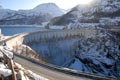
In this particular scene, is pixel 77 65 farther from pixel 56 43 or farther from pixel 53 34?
pixel 53 34

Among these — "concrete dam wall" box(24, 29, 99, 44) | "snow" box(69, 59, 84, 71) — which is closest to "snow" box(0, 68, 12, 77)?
"concrete dam wall" box(24, 29, 99, 44)

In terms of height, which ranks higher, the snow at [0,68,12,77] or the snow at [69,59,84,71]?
the snow at [0,68,12,77]

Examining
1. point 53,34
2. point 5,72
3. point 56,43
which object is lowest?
point 56,43

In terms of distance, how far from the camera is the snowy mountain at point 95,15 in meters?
120

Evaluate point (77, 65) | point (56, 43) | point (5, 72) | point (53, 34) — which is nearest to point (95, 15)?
point (53, 34)

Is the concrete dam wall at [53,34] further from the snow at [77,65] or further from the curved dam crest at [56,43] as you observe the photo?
the snow at [77,65]

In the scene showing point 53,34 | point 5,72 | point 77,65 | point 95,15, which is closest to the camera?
point 5,72

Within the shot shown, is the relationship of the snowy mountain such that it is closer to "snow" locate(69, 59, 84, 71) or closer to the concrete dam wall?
the concrete dam wall

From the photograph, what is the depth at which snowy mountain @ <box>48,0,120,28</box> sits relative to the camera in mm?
119637

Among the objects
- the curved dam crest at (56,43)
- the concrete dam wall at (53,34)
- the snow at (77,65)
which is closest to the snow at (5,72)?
the curved dam crest at (56,43)

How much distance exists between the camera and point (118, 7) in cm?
12925

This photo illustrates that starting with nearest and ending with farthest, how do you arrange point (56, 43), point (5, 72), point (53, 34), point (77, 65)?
1. point (5, 72)
2. point (77, 65)
3. point (56, 43)
4. point (53, 34)

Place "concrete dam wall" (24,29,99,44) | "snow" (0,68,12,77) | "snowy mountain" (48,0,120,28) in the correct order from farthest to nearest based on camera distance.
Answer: "snowy mountain" (48,0,120,28), "concrete dam wall" (24,29,99,44), "snow" (0,68,12,77)

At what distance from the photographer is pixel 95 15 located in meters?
129
